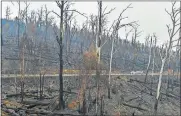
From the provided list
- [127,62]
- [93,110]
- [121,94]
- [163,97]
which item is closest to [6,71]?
[121,94]

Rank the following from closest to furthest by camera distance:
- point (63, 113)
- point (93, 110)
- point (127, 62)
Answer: point (63, 113), point (93, 110), point (127, 62)

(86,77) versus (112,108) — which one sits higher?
(86,77)

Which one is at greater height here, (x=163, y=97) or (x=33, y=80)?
(x=33, y=80)

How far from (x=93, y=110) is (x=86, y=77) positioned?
2.80m

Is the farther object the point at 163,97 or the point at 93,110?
the point at 163,97

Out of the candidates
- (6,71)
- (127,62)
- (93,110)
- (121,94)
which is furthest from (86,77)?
(127,62)

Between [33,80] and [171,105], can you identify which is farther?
[171,105]

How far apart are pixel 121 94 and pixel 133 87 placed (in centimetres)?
569

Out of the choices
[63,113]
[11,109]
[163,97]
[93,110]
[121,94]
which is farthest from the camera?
[163,97]

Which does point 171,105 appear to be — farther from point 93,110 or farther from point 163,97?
point 93,110

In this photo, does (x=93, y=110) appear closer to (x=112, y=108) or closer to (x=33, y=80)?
(x=112, y=108)

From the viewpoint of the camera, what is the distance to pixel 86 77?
2320cm

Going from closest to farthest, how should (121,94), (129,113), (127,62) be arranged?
(129,113) < (121,94) < (127,62)

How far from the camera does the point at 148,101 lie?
31375mm
